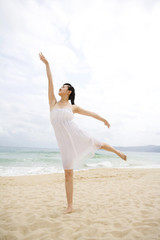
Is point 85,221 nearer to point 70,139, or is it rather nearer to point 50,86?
point 70,139

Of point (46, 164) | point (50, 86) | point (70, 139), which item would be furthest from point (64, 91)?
point (46, 164)

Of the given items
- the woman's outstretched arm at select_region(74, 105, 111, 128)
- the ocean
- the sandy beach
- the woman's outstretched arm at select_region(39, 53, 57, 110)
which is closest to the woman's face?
the woman's outstretched arm at select_region(39, 53, 57, 110)

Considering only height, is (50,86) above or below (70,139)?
above

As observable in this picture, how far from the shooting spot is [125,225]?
287 centimetres

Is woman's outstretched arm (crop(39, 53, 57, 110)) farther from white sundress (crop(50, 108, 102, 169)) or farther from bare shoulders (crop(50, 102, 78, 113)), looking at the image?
white sundress (crop(50, 108, 102, 169))

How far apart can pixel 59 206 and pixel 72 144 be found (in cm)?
185

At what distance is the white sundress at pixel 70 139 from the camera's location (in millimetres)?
3375

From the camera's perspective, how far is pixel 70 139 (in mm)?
3402

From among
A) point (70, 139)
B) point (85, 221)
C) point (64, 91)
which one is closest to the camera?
point (85, 221)

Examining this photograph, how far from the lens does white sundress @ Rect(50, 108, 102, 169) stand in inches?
133

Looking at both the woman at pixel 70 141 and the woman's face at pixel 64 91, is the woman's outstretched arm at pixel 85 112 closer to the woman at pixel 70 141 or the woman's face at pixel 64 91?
the woman at pixel 70 141

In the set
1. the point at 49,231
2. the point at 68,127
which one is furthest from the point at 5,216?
the point at 68,127

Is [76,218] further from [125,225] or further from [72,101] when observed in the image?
[72,101]

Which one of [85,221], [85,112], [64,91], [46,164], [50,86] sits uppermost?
[50,86]
